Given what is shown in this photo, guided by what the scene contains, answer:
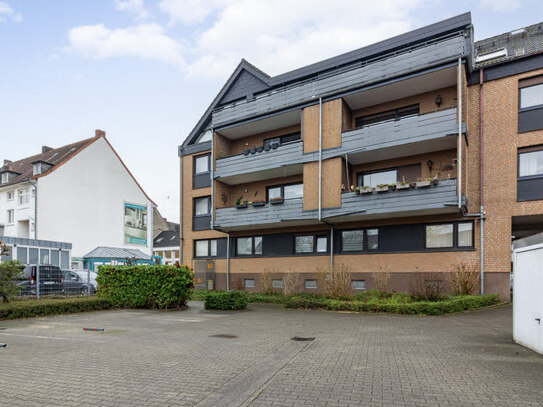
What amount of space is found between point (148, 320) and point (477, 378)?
376 inches

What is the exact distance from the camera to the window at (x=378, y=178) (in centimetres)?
1889

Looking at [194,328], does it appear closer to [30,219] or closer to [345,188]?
[345,188]

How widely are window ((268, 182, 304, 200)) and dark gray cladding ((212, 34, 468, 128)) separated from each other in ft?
14.5

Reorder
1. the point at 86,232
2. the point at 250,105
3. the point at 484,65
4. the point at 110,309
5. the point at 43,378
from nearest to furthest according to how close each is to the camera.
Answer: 1. the point at 43,378
2. the point at 110,309
3. the point at 484,65
4. the point at 250,105
5. the point at 86,232

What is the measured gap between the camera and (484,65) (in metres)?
16.8

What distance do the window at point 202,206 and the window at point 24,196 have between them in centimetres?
1857

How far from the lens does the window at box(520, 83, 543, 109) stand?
15.7m

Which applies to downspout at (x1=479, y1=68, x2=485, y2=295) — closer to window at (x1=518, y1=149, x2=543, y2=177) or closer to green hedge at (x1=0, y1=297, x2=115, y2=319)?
window at (x1=518, y1=149, x2=543, y2=177)

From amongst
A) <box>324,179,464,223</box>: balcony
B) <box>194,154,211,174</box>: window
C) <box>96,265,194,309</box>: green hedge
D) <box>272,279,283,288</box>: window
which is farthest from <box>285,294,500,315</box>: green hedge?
<box>194,154,211,174</box>: window

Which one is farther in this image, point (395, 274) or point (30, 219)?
point (30, 219)

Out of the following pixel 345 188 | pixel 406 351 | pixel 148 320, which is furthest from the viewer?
pixel 345 188

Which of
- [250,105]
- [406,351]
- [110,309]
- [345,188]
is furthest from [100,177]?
[406,351]

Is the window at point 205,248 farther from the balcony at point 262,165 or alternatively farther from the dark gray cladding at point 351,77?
the dark gray cladding at point 351,77

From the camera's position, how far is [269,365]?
6309 millimetres
